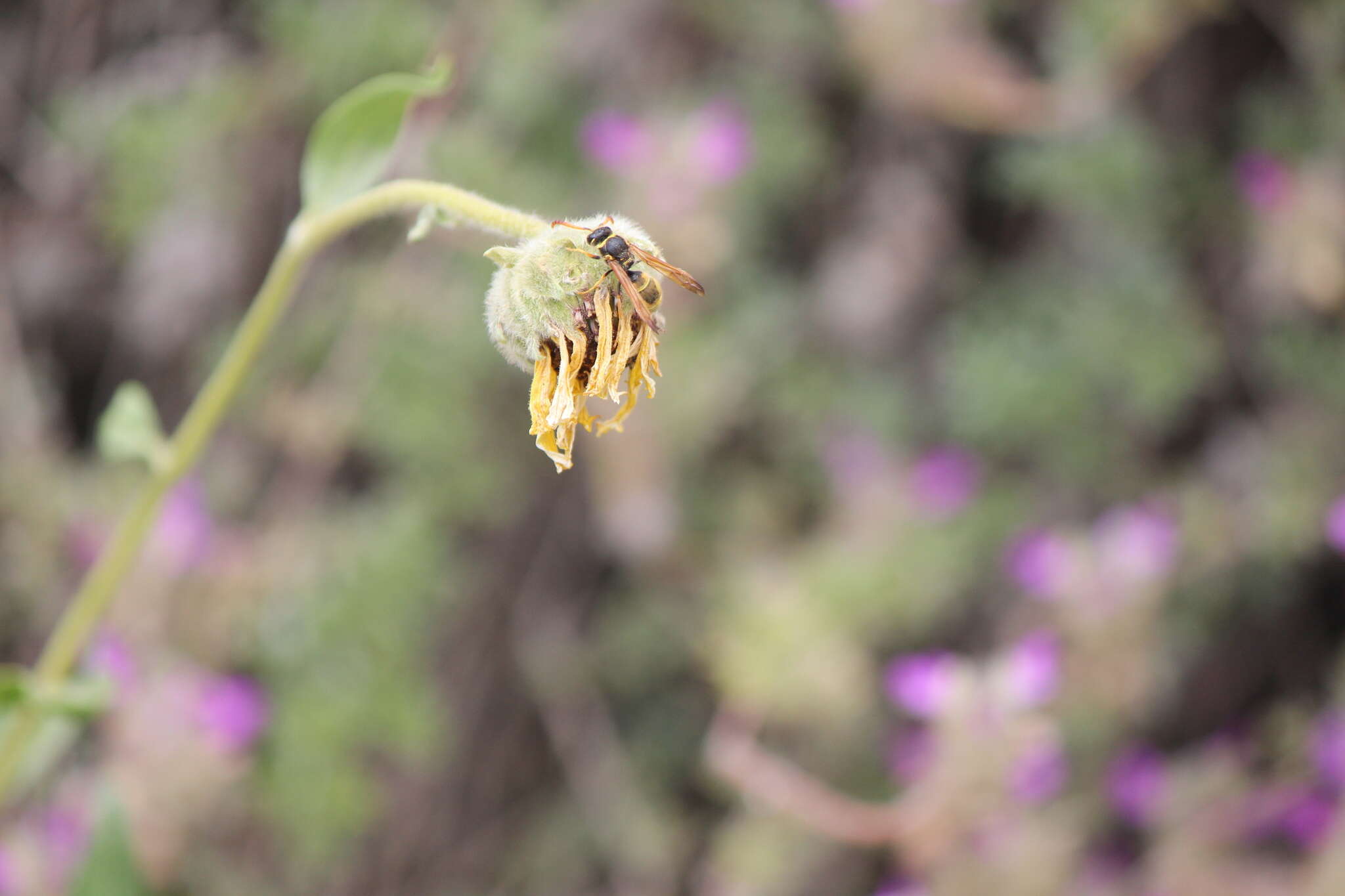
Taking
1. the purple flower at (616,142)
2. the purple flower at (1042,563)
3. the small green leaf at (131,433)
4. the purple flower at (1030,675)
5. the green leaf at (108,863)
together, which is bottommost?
the green leaf at (108,863)

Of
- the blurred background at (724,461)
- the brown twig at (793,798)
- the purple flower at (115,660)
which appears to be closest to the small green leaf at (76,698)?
the purple flower at (115,660)

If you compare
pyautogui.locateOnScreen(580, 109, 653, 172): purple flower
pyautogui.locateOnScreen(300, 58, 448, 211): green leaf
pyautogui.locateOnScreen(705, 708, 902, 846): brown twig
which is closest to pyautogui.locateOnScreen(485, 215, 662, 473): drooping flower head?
pyautogui.locateOnScreen(300, 58, 448, 211): green leaf

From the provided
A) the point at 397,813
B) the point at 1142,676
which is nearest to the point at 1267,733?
the point at 1142,676

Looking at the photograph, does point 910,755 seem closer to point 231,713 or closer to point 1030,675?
point 1030,675

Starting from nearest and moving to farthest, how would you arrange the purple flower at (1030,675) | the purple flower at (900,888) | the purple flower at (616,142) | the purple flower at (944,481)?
the purple flower at (1030,675)
the purple flower at (900,888)
the purple flower at (616,142)
the purple flower at (944,481)

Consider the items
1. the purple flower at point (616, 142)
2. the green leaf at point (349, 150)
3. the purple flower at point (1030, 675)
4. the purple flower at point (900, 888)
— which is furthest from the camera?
the purple flower at point (616, 142)

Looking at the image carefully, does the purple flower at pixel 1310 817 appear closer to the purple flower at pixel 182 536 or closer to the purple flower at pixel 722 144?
the purple flower at pixel 722 144
